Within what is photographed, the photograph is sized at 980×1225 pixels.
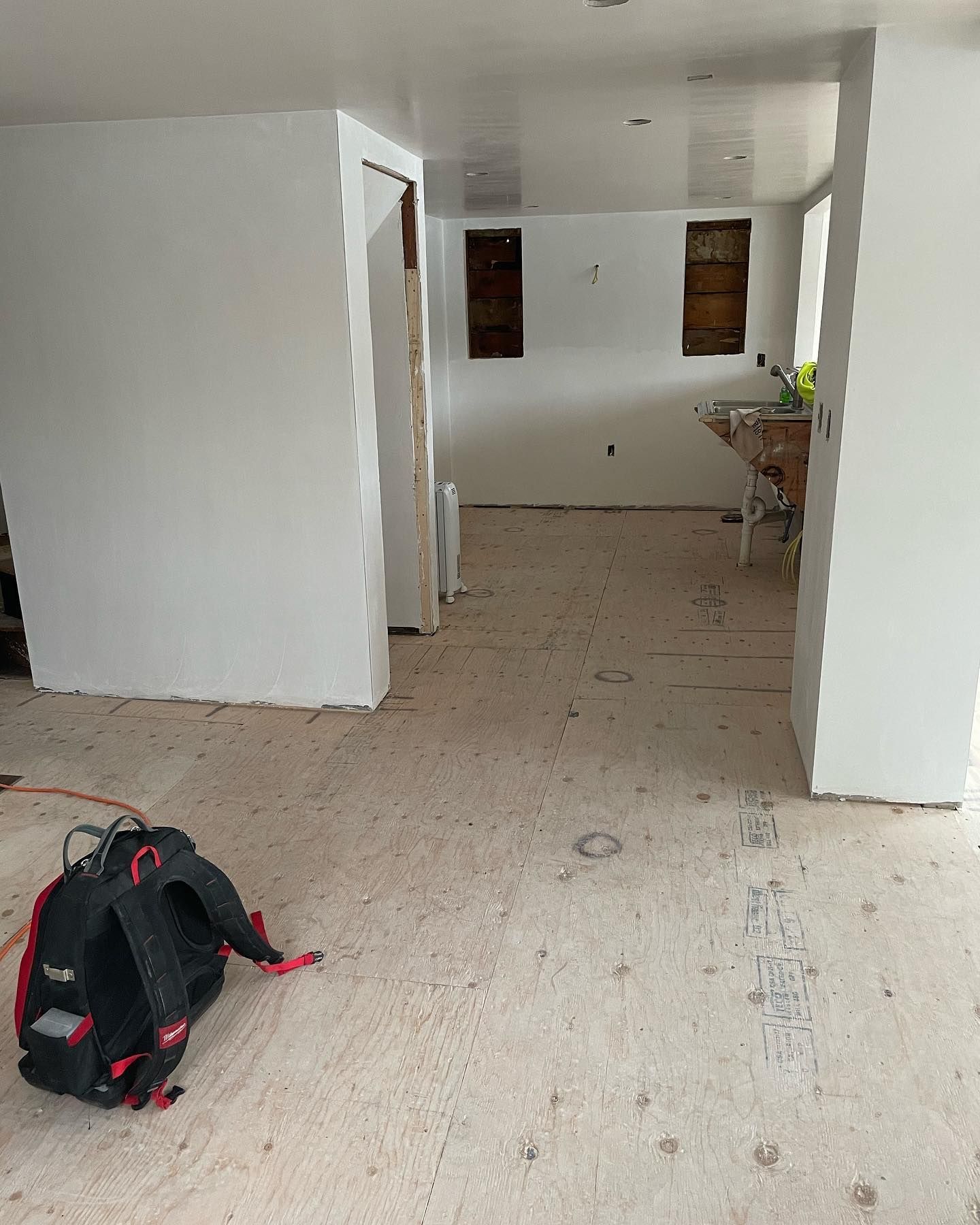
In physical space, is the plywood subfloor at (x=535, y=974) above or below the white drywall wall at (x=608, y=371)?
below

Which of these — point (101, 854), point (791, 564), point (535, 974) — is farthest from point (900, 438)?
point (791, 564)

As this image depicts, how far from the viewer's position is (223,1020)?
237cm

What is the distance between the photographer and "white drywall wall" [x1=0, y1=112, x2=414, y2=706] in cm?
376

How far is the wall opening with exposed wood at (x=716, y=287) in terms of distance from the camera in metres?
7.49

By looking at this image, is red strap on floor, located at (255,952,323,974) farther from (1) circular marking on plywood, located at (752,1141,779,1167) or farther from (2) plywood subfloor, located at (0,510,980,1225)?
(1) circular marking on plywood, located at (752,1141,779,1167)

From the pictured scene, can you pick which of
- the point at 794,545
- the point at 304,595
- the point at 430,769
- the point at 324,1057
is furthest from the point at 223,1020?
the point at 794,545

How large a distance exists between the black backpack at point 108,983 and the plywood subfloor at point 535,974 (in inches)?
4.4

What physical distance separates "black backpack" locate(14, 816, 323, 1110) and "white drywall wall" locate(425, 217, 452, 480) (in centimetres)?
594

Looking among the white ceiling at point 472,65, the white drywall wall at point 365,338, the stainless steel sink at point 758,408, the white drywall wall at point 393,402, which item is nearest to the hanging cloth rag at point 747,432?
the stainless steel sink at point 758,408

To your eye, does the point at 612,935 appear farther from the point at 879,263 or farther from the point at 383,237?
the point at 383,237

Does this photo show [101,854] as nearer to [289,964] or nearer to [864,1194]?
[289,964]

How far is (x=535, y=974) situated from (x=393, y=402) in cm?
311

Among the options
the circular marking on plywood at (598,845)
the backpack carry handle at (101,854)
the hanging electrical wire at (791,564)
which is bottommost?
the circular marking on plywood at (598,845)

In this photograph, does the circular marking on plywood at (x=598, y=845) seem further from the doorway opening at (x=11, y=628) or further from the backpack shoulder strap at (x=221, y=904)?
the doorway opening at (x=11, y=628)
